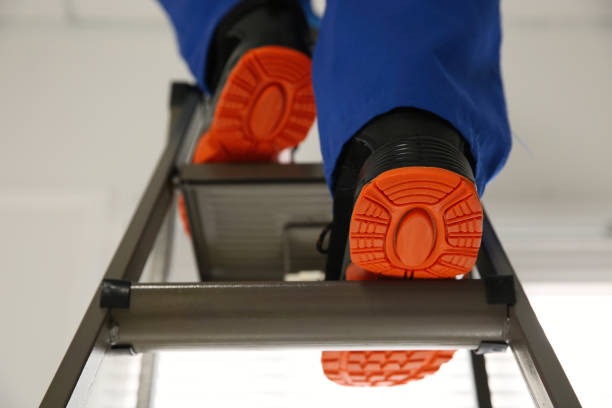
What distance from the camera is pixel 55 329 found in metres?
1.06

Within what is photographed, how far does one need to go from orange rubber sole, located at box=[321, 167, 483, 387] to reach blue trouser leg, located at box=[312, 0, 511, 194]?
0.09 metres

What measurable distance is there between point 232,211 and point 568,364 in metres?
0.65

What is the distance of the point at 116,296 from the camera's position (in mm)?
540

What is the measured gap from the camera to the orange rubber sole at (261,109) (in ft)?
2.38

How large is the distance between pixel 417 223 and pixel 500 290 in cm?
13

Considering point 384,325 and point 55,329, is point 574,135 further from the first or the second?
point 55,329

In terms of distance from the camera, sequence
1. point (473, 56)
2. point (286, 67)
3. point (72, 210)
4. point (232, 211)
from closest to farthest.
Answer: point (473, 56) < point (286, 67) < point (232, 211) < point (72, 210)

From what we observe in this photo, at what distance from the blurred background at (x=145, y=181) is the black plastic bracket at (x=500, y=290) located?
8.5 inches

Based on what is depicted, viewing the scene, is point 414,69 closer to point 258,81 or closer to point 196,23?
point 258,81

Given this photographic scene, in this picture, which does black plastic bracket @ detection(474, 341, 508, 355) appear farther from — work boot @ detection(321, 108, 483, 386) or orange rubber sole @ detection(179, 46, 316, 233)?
orange rubber sole @ detection(179, 46, 316, 233)

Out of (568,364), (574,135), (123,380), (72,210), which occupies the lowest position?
(568,364)

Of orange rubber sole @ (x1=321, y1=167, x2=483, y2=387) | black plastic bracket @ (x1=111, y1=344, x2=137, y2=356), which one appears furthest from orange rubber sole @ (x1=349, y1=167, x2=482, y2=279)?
black plastic bracket @ (x1=111, y1=344, x2=137, y2=356)

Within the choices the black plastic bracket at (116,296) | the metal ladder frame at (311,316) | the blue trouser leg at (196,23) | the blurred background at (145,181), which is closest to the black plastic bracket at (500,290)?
the metal ladder frame at (311,316)

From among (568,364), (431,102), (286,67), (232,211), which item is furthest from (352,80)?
(568,364)
